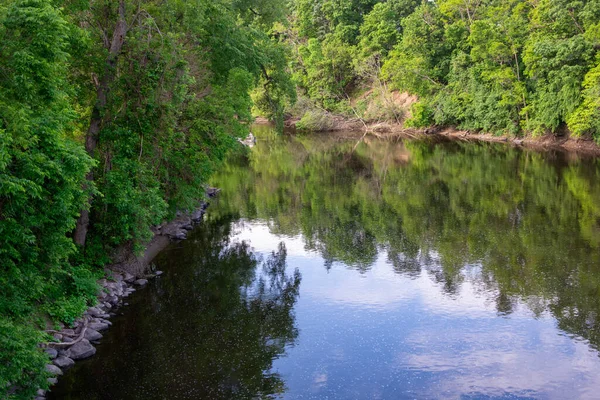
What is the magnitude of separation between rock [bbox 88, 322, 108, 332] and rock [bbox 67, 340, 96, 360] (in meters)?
0.92

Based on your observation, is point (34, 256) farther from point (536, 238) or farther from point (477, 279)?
point (536, 238)

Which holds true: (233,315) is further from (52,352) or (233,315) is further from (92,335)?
(52,352)

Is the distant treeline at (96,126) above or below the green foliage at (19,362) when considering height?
above

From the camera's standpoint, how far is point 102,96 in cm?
1911

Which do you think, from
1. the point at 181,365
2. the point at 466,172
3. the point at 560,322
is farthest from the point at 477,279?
the point at 466,172

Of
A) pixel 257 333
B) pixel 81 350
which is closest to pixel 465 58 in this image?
pixel 257 333

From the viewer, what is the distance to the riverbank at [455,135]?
55.6m

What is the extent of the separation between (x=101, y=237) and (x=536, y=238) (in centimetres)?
1825

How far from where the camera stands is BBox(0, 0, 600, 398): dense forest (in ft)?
41.8

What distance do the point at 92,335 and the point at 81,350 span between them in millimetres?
925

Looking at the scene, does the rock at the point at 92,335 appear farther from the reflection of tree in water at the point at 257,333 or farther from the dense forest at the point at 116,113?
the reflection of tree in water at the point at 257,333

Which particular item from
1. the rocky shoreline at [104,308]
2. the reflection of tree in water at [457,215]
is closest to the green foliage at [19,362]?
the rocky shoreline at [104,308]

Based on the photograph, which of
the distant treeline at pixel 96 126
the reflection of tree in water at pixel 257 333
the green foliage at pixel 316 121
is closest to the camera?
the distant treeline at pixel 96 126

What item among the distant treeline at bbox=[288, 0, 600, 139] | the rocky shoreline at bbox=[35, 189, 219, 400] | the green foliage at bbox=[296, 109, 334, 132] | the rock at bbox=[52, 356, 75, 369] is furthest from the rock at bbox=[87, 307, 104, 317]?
the green foliage at bbox=[296, 109, 334, 132]
